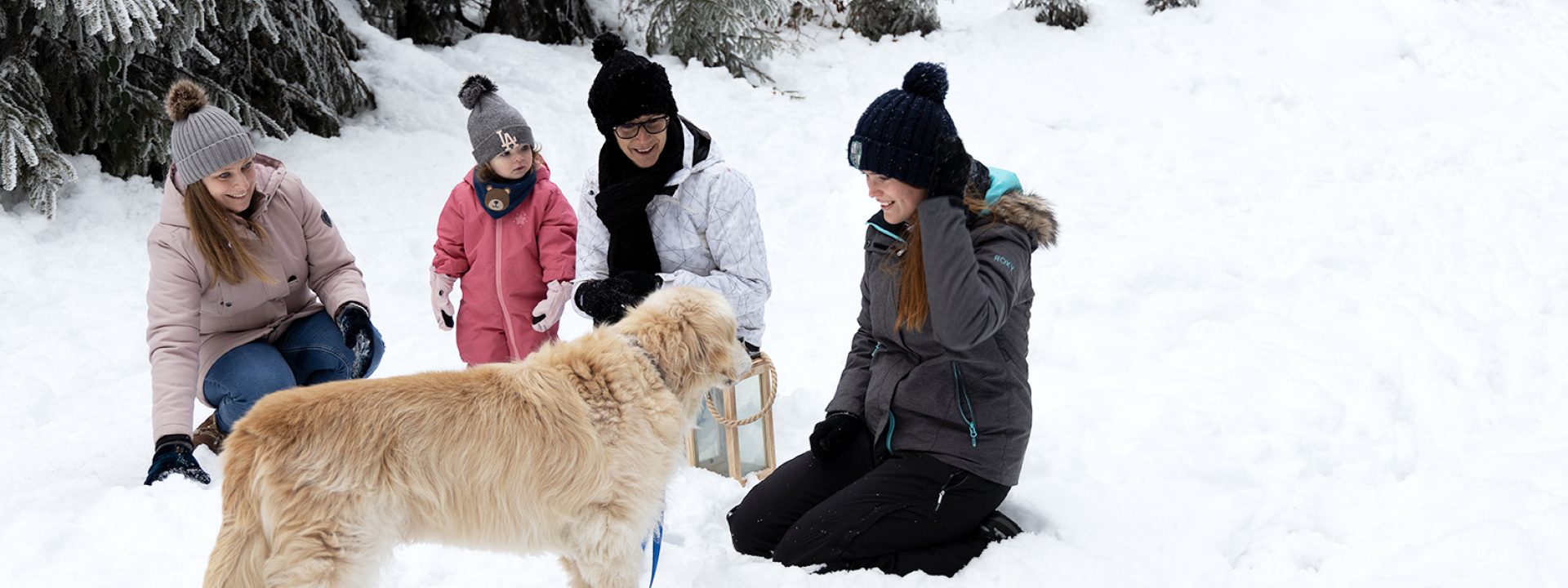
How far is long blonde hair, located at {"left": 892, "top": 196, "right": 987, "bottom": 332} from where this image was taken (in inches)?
119

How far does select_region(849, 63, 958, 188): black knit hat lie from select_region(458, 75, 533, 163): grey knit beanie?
1595 millimetres

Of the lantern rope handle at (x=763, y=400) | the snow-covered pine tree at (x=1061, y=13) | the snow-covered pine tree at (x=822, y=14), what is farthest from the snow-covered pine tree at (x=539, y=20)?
the lantern rope handle at (x=763, y=400)

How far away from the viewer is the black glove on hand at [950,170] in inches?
107

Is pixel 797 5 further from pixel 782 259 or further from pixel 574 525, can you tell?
pixel 574 525

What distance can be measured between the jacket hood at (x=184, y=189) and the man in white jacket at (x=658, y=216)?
1.31m

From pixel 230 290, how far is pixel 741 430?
2124 millimetres

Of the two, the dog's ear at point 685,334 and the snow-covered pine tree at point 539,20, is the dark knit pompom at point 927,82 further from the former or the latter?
the snow-covered pine tree at point 539,20

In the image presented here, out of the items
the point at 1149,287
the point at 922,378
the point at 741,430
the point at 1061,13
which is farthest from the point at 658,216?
the point at 1061,13

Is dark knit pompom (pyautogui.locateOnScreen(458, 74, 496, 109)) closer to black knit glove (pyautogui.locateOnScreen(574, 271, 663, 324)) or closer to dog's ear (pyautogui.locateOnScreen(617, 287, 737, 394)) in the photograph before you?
black knit glove (pyautogui.locateOnScreen(574, 271, 663, 324))

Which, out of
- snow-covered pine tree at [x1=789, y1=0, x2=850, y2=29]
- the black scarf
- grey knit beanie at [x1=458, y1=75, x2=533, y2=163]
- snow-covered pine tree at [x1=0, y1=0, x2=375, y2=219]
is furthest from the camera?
snow-covered pine tree at [x1=789, y1=0, x2=850, y2=29]

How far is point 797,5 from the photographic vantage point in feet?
35.4

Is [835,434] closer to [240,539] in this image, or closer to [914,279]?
[914,279]

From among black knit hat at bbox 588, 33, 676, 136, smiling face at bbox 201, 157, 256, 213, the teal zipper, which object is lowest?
the teal zipper

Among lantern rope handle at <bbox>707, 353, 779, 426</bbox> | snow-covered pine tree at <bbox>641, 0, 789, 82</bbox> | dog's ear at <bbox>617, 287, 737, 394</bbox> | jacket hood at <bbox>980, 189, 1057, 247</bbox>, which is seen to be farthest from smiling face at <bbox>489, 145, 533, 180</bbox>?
snow-covered pine tree at <bbox>641, 0, 789, 82</bbox>
